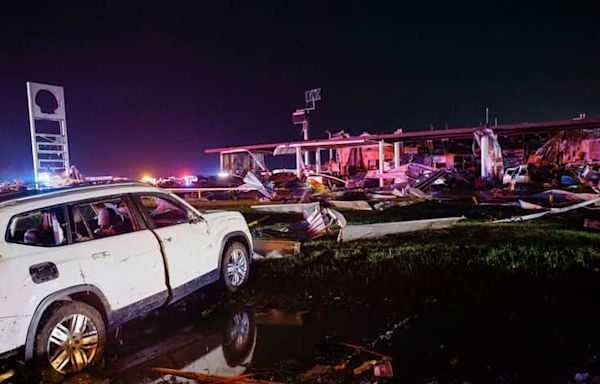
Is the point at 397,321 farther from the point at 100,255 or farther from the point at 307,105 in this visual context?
the point at 307,105

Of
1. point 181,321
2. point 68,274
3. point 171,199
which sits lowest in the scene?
point 181,321

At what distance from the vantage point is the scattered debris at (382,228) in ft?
29.3

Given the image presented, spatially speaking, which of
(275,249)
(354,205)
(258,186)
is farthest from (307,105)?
(275,249)

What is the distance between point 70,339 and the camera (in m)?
3.61

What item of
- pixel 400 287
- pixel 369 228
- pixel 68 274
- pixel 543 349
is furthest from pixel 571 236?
pixel 68 274

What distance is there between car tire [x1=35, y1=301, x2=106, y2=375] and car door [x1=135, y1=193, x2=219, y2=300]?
1.00 m

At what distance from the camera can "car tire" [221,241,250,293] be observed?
571 centimetres

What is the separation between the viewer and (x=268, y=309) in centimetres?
525

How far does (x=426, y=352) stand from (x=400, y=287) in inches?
73.4

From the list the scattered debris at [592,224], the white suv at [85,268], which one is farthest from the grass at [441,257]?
the white suv at [85,268]

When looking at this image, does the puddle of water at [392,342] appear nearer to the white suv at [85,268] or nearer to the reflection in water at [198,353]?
the reflection in water at [198,353]

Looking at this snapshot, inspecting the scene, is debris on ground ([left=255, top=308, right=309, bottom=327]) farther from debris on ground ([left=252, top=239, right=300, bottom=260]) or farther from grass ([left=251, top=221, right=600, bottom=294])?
debris on ground ([left=252, top=239, right=300, bottom=260])

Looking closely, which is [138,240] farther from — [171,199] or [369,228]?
[369,228]

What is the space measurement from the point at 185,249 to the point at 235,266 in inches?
47.6
